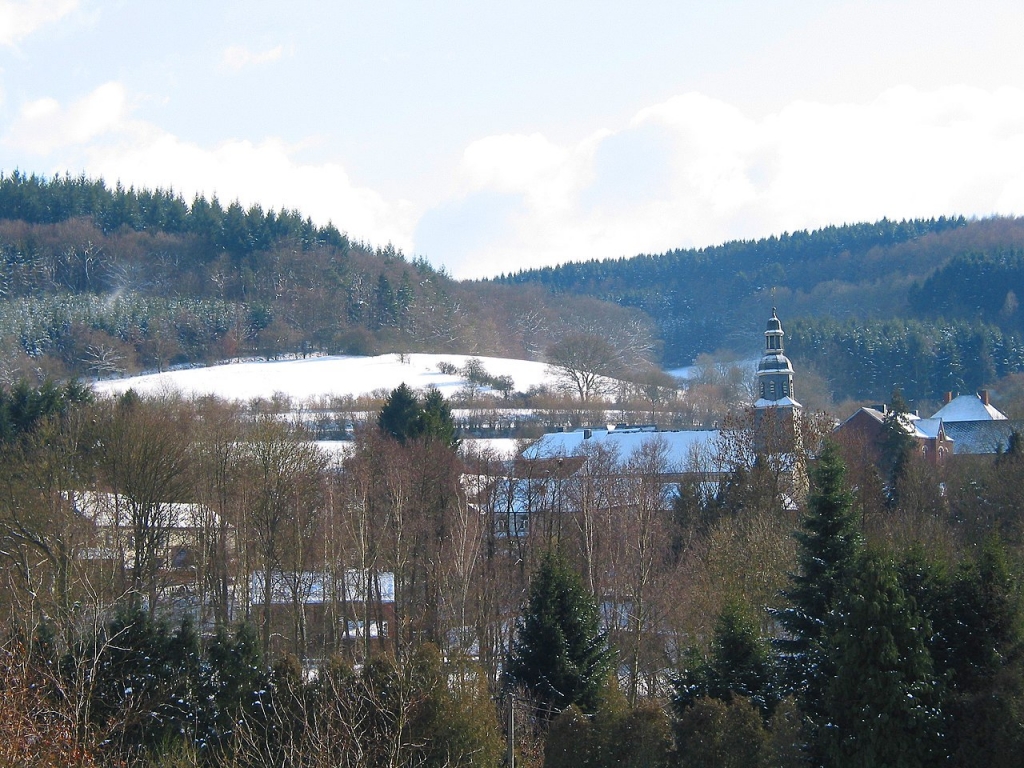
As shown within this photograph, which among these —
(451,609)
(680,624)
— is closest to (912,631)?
(680,624)

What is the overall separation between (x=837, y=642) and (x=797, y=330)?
97.2 m

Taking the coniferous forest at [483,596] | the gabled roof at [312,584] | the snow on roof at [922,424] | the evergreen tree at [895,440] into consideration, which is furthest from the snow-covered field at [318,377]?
the gabled roof at [312,584]

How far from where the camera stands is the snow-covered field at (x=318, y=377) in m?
82.2

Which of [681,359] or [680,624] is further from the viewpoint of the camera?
[681,359]

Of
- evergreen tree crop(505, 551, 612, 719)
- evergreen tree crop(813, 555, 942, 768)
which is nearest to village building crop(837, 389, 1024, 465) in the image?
evergreen tree crop(505, 551, 612, 719)

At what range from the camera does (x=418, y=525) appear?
3503 cm

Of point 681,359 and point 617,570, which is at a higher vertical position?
point 681,359

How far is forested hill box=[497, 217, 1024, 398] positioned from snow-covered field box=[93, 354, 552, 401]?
3240cm

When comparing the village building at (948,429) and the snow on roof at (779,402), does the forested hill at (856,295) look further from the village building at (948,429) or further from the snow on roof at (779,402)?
the snow on roof at (779,402)

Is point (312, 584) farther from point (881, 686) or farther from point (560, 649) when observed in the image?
point (881, 686)

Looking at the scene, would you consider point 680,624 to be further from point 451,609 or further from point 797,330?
point 797,330

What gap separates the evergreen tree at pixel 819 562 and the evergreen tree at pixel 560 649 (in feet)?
14.4

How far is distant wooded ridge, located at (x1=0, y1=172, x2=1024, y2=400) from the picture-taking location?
99812mm

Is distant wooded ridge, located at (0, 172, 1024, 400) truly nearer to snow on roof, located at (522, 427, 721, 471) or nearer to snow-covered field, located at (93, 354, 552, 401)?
snow-covered field, located at (93, 354, 552, 401)
